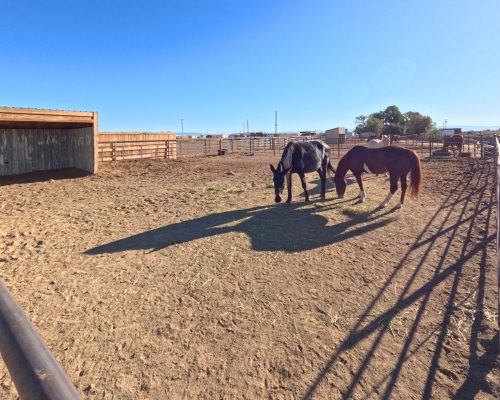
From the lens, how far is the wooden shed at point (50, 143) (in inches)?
439

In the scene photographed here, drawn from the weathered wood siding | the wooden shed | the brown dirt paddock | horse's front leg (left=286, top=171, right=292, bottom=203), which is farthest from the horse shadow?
the weathered wood siding

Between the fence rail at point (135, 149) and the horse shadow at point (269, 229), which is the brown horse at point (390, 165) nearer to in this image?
the horse shadow at point (269, 229)

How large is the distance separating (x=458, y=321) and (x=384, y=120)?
2455 inches

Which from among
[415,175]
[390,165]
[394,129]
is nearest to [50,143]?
[390,165]

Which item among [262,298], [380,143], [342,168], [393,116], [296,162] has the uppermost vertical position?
[393,116]

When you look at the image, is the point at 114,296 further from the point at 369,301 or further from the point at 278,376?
the point at 369,301

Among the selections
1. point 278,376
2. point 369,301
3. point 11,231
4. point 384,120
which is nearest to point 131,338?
point 278,376

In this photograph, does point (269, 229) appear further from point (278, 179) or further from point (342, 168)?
point (342, 168)

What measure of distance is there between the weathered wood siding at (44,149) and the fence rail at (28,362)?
42.3 ft

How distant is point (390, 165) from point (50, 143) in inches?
563

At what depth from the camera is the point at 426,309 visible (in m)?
3.19

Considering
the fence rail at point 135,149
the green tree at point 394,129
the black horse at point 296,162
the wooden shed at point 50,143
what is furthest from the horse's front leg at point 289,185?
the green tree at point 394,129

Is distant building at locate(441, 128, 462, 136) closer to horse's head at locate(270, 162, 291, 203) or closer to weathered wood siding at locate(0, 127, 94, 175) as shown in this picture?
horse's head at locate(270, 162, 291, 203)

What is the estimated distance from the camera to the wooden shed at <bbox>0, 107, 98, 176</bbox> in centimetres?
1116
